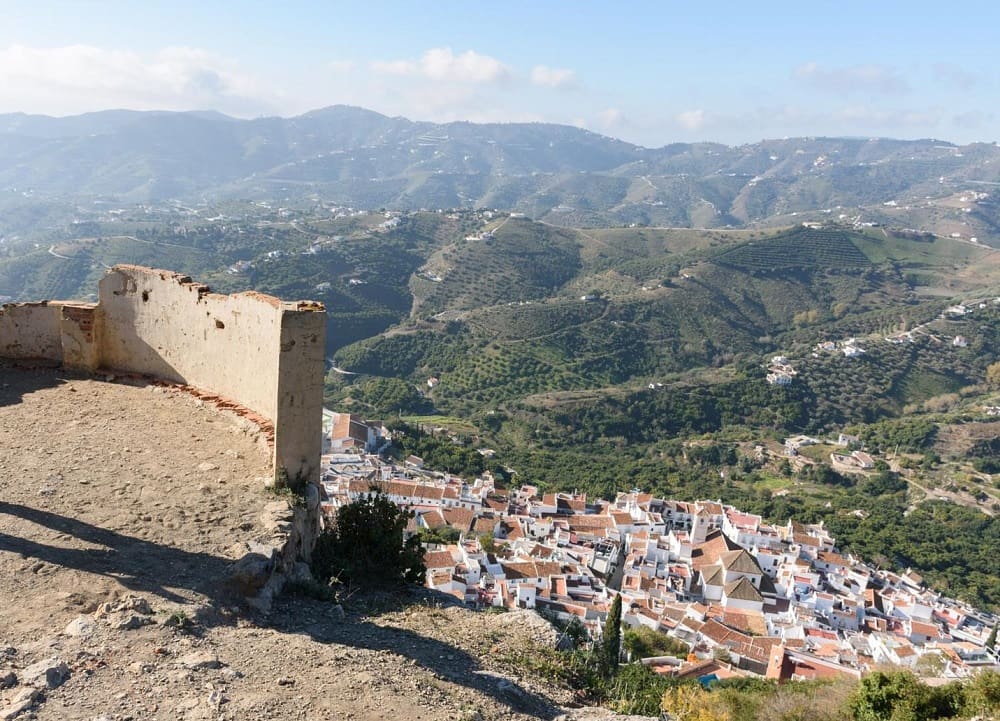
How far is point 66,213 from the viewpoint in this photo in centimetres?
17112

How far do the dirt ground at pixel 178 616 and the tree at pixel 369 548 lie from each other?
485 millimetres

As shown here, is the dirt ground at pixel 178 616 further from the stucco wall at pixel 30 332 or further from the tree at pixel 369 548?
the stucco wall at pixel 30 332

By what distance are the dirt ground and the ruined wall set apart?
604 millimetres

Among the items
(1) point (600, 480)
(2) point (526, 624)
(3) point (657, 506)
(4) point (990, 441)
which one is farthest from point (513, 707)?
(4) point (990, 441)

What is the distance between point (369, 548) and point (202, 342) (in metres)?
3.62

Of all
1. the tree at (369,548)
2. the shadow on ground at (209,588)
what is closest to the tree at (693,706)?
the shadow on ground at (209,588)

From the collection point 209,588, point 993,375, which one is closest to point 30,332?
point 209,588

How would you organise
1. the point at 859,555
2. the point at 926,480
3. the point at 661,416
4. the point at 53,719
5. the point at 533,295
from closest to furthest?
the point at 53,719, the point at 859,555, the point at 926,480, the point at 661,416, the point at 533,295

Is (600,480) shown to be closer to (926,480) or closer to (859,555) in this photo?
(859,555)

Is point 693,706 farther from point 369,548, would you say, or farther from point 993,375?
point 993,375

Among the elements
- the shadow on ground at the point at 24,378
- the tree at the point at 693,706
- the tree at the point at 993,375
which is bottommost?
the tree at the point at 993,375

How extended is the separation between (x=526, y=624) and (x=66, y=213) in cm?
19953

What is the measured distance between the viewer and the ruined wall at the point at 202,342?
295 inches

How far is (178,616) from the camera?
5371 millimetres
